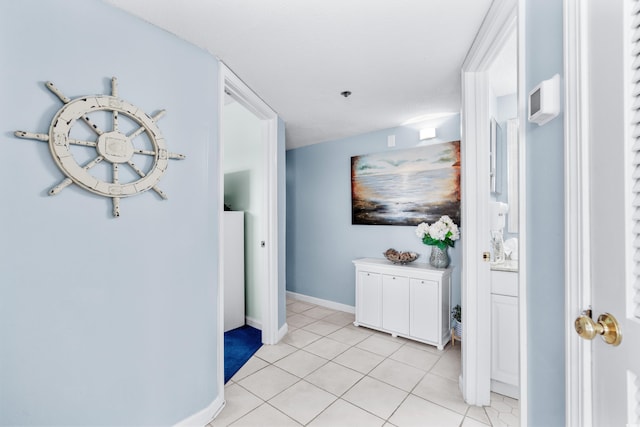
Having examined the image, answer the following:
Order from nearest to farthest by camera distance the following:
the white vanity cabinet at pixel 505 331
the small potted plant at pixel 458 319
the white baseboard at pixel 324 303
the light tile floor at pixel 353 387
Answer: the light tile floor at pixel 353 387
the white vanity cabinet at pixel 505 331
the small potted plant at pixel 458 319
the white baseboard at pixel 324 303

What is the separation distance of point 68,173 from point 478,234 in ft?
7.11

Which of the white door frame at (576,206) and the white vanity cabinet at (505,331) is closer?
the white door frame at (576,206)

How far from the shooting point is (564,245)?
90 centimetres

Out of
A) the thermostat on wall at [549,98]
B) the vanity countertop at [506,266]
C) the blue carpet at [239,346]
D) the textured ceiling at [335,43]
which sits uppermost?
the textured ceiling at [335,43]

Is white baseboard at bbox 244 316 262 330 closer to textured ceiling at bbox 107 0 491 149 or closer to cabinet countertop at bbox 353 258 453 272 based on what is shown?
cabinet countertop at bbox 353 258 453 272

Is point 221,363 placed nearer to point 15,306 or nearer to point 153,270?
point 153,270

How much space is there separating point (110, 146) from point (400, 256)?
2.64 m

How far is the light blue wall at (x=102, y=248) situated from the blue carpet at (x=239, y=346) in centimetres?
59

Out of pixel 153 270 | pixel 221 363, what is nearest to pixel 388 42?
pixel 153 270

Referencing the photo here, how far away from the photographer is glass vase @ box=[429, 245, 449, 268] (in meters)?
2.87

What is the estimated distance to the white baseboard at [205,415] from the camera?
1.66 meters

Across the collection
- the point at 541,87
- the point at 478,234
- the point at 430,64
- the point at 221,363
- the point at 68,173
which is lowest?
the point at 221,363

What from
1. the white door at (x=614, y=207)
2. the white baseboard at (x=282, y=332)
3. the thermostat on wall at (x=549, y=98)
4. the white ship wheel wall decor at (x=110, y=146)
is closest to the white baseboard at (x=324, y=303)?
the white baseboard at (x=282, y=332)

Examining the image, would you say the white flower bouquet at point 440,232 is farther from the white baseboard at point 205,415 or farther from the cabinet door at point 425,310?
the white baseboard at point 205,415
